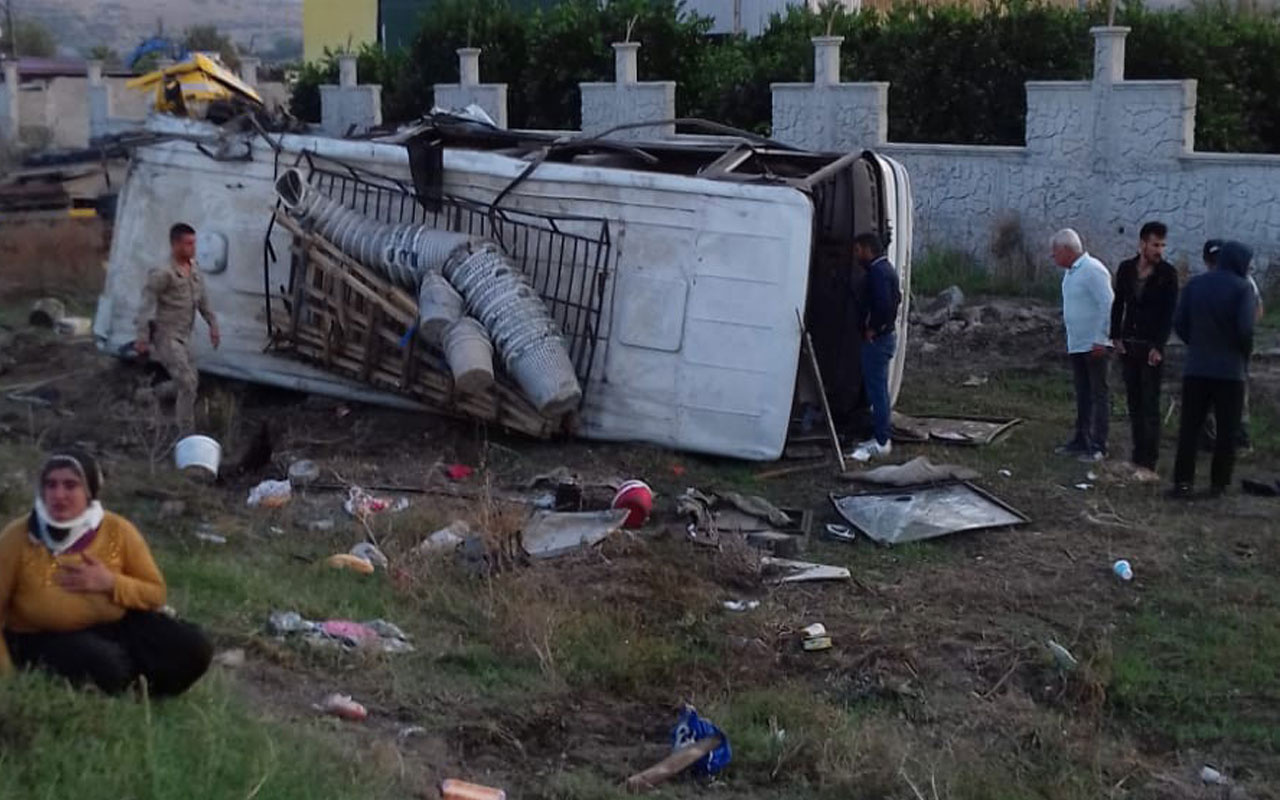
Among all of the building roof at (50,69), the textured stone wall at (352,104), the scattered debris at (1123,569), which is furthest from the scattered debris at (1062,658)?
the building roof at (50,69)

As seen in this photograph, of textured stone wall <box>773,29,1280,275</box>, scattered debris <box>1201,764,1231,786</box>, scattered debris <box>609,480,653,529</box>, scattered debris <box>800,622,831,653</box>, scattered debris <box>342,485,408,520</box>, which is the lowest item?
scattered debris <box>1201,764,1231,786</box>

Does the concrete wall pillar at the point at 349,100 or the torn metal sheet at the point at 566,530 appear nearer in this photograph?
the torn metal sheet at the point at 566,530

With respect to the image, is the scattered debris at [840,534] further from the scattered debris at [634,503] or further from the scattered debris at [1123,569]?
the scattered debris at [1123,569]

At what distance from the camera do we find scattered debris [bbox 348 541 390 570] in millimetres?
9039

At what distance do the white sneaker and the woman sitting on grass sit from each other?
659cm

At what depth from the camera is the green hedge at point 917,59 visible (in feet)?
71.9

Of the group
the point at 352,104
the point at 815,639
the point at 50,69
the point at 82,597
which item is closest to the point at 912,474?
the point at 815,639

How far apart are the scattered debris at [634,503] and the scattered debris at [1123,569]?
105 inches

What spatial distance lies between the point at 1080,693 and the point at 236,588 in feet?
12.8

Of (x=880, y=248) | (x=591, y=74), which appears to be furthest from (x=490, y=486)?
(x=591, y=74)

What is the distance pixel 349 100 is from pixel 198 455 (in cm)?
2060

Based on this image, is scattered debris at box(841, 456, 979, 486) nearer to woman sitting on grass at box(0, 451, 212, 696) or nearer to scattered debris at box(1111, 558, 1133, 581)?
scattered debris at box(1111, 558, 1133, 581)

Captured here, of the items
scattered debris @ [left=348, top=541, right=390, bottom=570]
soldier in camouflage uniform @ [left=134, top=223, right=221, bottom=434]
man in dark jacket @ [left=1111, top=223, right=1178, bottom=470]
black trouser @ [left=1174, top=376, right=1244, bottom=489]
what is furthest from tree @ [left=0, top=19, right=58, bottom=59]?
black trouser @ [left=1174, top=376, right=1244, bottom=489]

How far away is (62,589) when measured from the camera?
19.1ft
